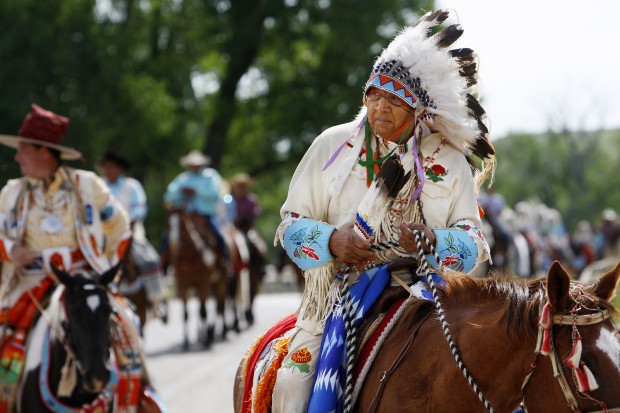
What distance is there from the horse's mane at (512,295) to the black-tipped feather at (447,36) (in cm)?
100

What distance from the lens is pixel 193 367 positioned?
1519cm

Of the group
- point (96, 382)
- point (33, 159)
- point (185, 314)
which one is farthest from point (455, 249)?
point (185, 314)

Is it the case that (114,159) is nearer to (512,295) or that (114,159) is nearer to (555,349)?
(512,295)

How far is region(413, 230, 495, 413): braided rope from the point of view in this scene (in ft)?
14.3

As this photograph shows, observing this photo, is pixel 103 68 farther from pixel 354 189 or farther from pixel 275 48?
pixel 354 189

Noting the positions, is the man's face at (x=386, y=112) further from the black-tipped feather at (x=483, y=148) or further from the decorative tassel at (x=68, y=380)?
the decorative tassel at (x=68, y=380)

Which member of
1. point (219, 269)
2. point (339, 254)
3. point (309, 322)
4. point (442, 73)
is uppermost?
point (442, 73)

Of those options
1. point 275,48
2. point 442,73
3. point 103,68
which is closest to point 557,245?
point 275,48

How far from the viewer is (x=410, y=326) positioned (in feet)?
15.5

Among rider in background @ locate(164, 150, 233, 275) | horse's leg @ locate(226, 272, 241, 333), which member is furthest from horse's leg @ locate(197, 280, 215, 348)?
horse's leg @ locate(226, 272, 241, 333)

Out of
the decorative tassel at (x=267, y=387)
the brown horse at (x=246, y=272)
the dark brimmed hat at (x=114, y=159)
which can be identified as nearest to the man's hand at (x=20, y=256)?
the decorative tassel at (x=267, y=387)

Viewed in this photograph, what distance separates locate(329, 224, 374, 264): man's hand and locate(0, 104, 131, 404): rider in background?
3.48 m

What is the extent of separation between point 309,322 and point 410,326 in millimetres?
498

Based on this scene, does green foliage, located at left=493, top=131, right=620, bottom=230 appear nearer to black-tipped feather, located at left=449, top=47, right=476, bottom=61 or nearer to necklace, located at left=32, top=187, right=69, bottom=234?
necklace, located at left=32, top=187, right=69, bottom=234
